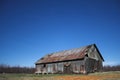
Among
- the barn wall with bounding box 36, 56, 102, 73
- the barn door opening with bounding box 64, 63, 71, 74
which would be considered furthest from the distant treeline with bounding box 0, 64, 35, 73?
the barn door opening with bounding box 64, 63, 71, 74

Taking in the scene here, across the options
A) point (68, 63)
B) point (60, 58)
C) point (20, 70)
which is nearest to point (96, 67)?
point (68, 63)

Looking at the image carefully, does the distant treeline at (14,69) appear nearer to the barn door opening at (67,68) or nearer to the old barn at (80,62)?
the old barn at (80,62)

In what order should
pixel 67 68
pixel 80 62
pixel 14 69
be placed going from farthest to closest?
pixel 14 69 < pixel 67 68 < pixel 80 62

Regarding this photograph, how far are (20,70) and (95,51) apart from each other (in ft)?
105

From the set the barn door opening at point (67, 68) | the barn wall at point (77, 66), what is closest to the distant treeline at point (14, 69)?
the barn wall at point (77, 66)

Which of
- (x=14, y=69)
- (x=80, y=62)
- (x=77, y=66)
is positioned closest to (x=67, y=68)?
(x=77, y=66)

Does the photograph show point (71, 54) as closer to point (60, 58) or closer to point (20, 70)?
point (60, 58)

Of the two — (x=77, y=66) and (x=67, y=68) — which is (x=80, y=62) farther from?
(x=67, y=68)

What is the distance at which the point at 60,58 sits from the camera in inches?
1539

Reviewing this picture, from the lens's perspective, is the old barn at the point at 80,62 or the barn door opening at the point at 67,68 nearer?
the old barn at the point at 80,62

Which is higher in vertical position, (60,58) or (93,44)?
(93,44)

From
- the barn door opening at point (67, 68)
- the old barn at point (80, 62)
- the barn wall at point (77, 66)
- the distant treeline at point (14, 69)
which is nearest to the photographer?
the barn wall at point (77, 66)

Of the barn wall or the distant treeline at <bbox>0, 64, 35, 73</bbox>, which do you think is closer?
the barn wall

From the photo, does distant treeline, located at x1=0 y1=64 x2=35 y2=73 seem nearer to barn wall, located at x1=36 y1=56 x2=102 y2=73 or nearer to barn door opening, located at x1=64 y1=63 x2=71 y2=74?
barn wall, located at x1=36 y1=56 x2=102 y2=73
